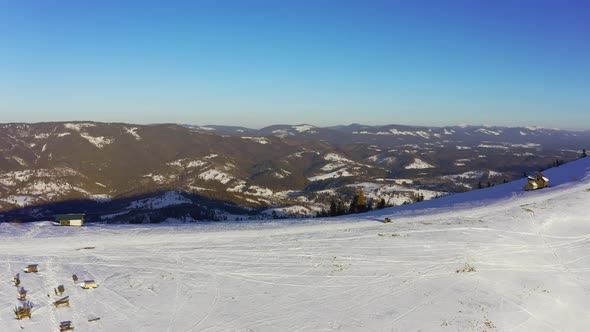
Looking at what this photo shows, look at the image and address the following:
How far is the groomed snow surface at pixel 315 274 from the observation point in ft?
73.2

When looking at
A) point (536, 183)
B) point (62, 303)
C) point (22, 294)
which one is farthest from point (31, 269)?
point (536, 183)

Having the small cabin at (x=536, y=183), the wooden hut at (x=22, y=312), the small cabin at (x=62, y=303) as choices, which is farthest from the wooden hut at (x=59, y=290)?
the small cabin at (x=536, y=183)

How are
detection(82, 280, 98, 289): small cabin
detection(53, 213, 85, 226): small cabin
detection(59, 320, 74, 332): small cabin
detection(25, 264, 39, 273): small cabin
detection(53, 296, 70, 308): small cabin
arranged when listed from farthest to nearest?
detection(53, 213, 85, 226): small cabin
detection(25, 264, 39, 273): small cabin
detection(82, 280, 98, 289): small cabin
detection(53, 296, 70, 308): small cabin
detection(59, 320, 74, 332): small cabin

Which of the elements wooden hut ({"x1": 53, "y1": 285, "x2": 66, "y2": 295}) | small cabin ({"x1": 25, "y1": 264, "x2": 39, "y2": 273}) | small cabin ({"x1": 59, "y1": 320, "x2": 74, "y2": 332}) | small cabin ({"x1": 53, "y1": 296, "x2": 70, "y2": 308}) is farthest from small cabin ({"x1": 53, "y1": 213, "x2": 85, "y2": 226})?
small cabin ({"x1": 59, "y1": 320, "x2": 74, "y2": 332})

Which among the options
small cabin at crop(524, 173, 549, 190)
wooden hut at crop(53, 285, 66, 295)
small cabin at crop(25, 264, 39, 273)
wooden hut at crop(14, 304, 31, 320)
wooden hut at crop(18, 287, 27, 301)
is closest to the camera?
wooden hut at crop(14, 304, 31, 320)

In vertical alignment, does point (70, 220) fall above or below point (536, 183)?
below

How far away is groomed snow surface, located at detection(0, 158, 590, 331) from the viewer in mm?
22297

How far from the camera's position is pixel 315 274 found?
91.7ft

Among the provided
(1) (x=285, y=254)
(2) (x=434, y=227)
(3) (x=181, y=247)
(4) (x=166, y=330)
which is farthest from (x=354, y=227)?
(4) (x=166, y=330)

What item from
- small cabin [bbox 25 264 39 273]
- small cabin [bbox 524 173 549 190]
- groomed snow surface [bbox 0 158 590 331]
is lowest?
groomed snow surface [bbox 0 158 590 331]

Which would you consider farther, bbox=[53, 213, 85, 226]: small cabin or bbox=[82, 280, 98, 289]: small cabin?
bbox=[53, 213, 85, 226]: small cabin

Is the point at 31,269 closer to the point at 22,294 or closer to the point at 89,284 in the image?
the point at 22,294

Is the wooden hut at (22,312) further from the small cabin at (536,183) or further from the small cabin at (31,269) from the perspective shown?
the small cabin at (536,183)

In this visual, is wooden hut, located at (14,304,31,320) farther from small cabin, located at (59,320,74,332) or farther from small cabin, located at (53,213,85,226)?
small cabin, located at (53,213,85,226)
